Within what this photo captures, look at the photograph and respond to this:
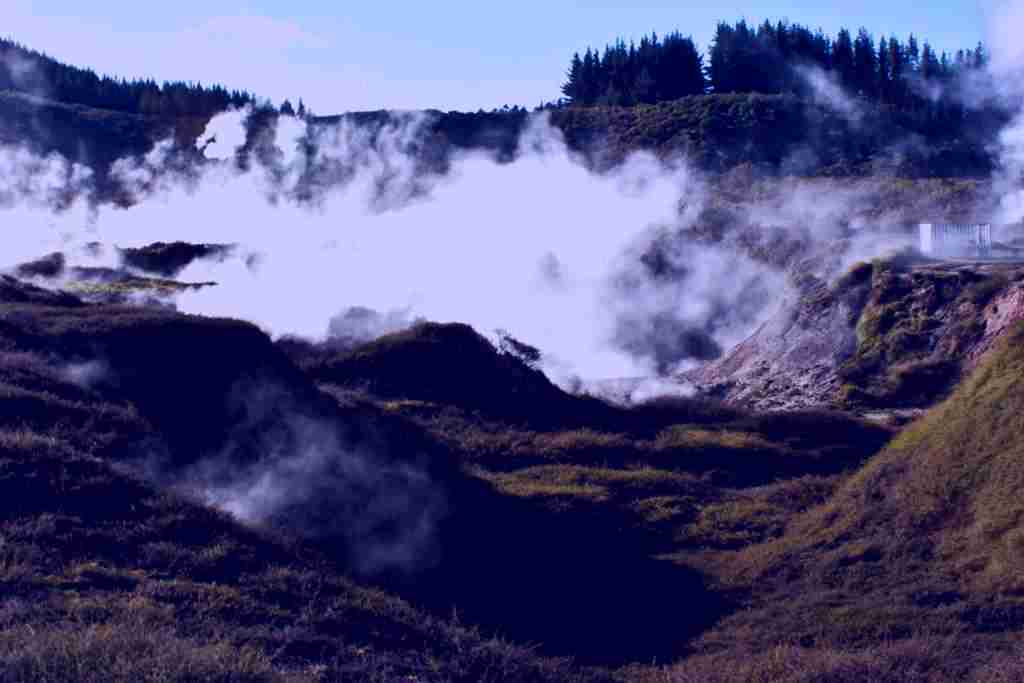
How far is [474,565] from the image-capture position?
544 inches

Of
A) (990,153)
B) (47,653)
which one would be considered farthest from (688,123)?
(47,653)

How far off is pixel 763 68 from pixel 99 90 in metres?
45.2

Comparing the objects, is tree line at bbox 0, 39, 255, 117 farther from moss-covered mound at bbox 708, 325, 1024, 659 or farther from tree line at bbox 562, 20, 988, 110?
moss-covered mound at bbox 708, 325, 1024, 659

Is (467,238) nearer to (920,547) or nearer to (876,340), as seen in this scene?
(876,340)

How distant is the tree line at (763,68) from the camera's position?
78.4 m

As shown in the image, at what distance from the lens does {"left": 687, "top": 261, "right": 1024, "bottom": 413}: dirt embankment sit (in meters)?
23.7

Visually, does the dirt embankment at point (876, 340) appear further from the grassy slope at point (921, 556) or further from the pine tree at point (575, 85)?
the pine tree at point (575, 85)

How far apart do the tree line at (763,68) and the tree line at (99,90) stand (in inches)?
965

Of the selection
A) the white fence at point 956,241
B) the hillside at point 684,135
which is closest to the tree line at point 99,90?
the hillside at point 684,135

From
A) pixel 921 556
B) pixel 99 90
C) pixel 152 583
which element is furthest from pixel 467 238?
pixel 99 90

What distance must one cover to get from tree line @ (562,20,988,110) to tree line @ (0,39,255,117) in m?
24.5

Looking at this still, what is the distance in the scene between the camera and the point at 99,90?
8444cm

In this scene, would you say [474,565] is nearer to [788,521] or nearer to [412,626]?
[412,626]

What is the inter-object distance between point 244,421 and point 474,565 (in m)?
4.35
